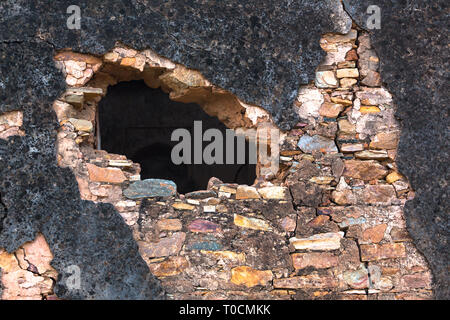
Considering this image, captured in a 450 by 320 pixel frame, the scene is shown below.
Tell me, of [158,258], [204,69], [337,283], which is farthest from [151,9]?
[337,283]

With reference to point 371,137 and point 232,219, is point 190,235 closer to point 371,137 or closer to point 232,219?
point 232,219

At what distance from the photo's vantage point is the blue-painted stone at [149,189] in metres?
3.89

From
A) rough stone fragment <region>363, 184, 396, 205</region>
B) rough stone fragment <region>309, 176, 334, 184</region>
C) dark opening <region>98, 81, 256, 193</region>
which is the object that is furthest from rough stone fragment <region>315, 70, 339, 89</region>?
dark opening <region>98, 81, 256, 193</region>

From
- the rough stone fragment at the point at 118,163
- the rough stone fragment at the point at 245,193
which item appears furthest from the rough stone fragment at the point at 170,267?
the rough stone fragment at the point at 118,163

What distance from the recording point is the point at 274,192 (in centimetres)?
403

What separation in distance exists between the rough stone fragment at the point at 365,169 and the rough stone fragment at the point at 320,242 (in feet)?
1.40

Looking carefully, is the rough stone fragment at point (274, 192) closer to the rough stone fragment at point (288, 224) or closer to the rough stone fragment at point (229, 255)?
the rough stone fragment at point (288, 224)

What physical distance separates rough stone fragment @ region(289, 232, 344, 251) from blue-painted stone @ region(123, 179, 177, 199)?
0.85 m

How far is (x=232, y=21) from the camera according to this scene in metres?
4.13

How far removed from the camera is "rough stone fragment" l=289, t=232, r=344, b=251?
3951 mm

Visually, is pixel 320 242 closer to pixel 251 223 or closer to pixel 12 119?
pixel 251 223

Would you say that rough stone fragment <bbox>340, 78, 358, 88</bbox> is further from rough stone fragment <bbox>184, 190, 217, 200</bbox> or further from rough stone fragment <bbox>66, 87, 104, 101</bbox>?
rough stone fragment <bbox>66, 87, 104, 101</bbox>

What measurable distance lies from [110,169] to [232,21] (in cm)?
128

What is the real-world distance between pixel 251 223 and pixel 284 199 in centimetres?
27
